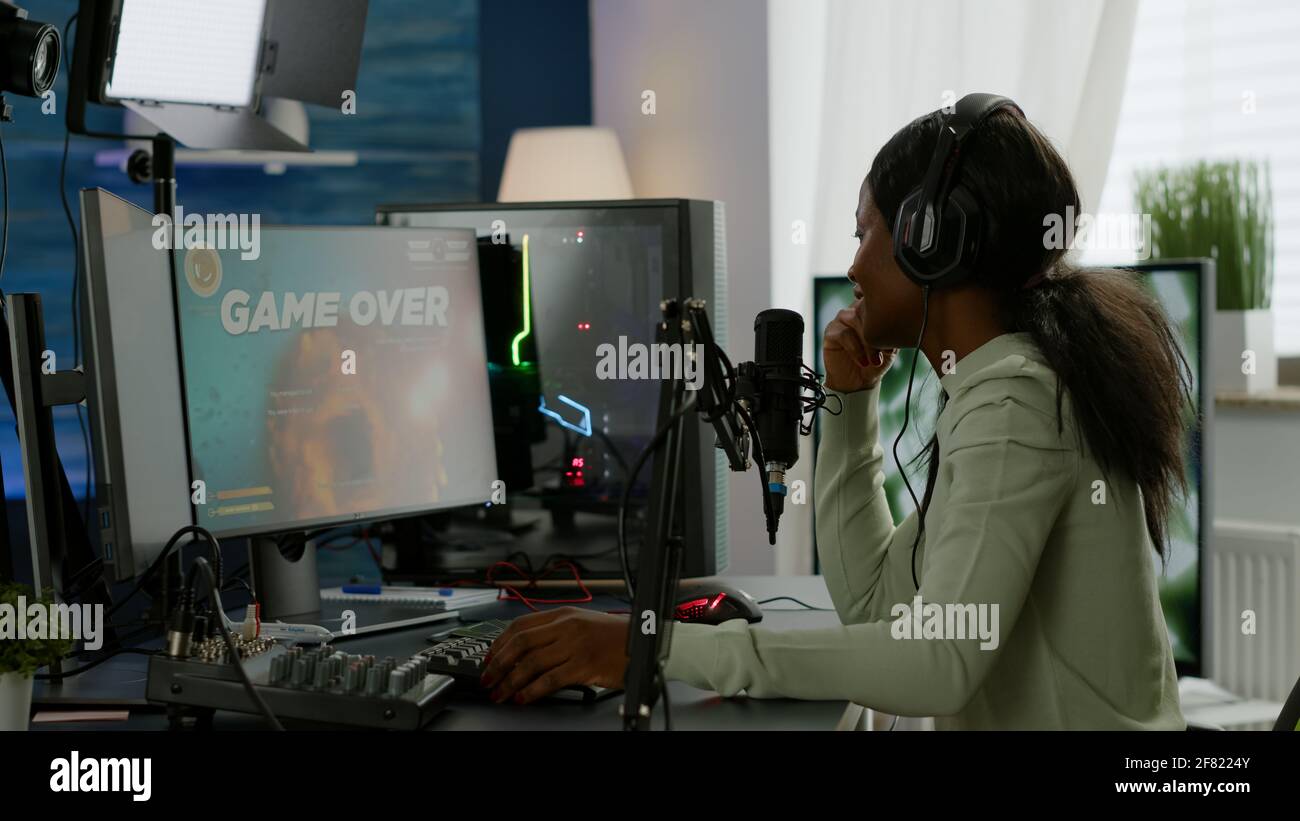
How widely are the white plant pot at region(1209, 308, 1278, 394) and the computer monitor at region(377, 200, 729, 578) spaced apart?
1346 mm

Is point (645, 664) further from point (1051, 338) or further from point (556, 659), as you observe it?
point (1051, 338)

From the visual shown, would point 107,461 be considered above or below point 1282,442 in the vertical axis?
above

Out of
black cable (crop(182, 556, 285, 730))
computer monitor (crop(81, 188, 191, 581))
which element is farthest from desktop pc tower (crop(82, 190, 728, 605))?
black cable (crop(182, 556, 285, 730))

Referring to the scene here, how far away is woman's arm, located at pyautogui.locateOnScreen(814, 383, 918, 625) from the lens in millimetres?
1344

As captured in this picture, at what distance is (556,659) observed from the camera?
1053 millimetres

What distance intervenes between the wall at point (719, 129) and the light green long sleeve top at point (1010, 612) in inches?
69.5

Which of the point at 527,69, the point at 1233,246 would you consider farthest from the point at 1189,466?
the point at 527,69

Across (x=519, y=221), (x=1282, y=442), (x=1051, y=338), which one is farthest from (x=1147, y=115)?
(x=1051, y=338)

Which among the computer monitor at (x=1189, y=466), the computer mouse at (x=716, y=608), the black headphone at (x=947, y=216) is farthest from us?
the computer monitor at (x=1189, y=466)

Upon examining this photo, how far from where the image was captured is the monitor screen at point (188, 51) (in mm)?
1386

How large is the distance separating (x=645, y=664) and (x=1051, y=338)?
550mm
